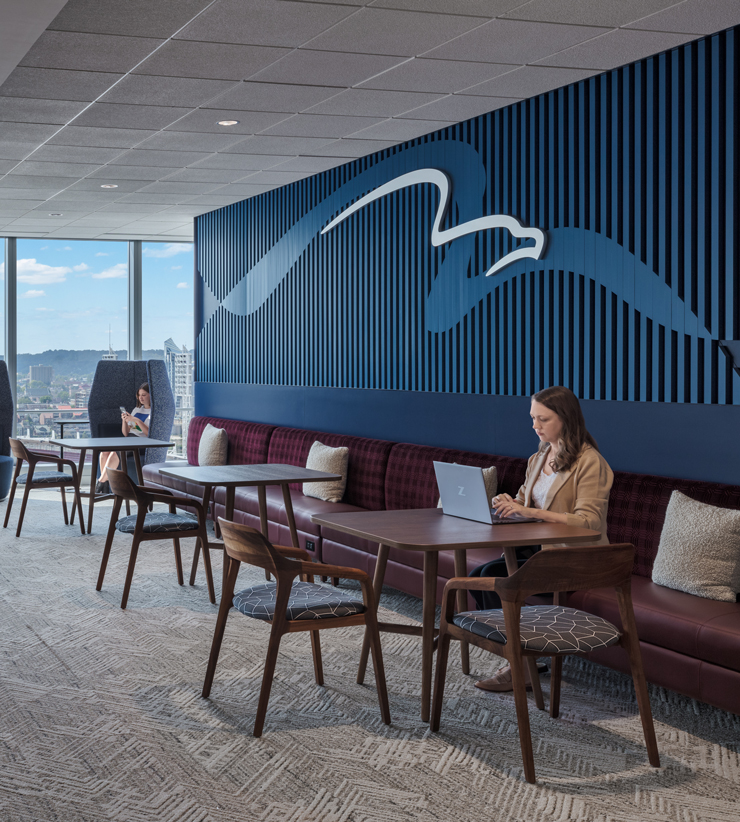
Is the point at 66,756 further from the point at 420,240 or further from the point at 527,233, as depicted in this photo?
the point at 420,240

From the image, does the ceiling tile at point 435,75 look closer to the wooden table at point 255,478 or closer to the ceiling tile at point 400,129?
the ceiling tile at point 400,129

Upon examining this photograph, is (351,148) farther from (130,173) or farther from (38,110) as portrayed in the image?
(38,110)

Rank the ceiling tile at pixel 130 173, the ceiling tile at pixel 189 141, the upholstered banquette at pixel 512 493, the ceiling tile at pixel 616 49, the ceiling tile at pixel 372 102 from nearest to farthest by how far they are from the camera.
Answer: the upholstered banquette at pixel 512 493, the ceiling tile at pixel 616 49, the ceiling tile at pixel 372 102, the ceiling tile at pixel 189 141, the ceiling tile at pixel 130 173

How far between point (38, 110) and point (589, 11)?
3.53 metres

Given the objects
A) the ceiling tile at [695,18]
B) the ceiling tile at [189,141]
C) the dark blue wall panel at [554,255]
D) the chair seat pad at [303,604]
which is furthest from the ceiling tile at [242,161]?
the chair seat pad at [303,604]

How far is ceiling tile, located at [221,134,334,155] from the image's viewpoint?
22.3 feet

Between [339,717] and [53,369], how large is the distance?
907 centimetres

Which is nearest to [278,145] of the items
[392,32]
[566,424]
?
[392,32]

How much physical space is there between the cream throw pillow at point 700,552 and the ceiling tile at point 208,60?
9.95 ft

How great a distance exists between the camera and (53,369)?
38.9 ft

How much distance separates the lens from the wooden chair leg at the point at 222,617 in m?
3.91

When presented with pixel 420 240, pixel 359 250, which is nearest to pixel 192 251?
pixel 359 250

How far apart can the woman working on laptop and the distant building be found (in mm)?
8778

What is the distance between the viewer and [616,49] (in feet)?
15.6
